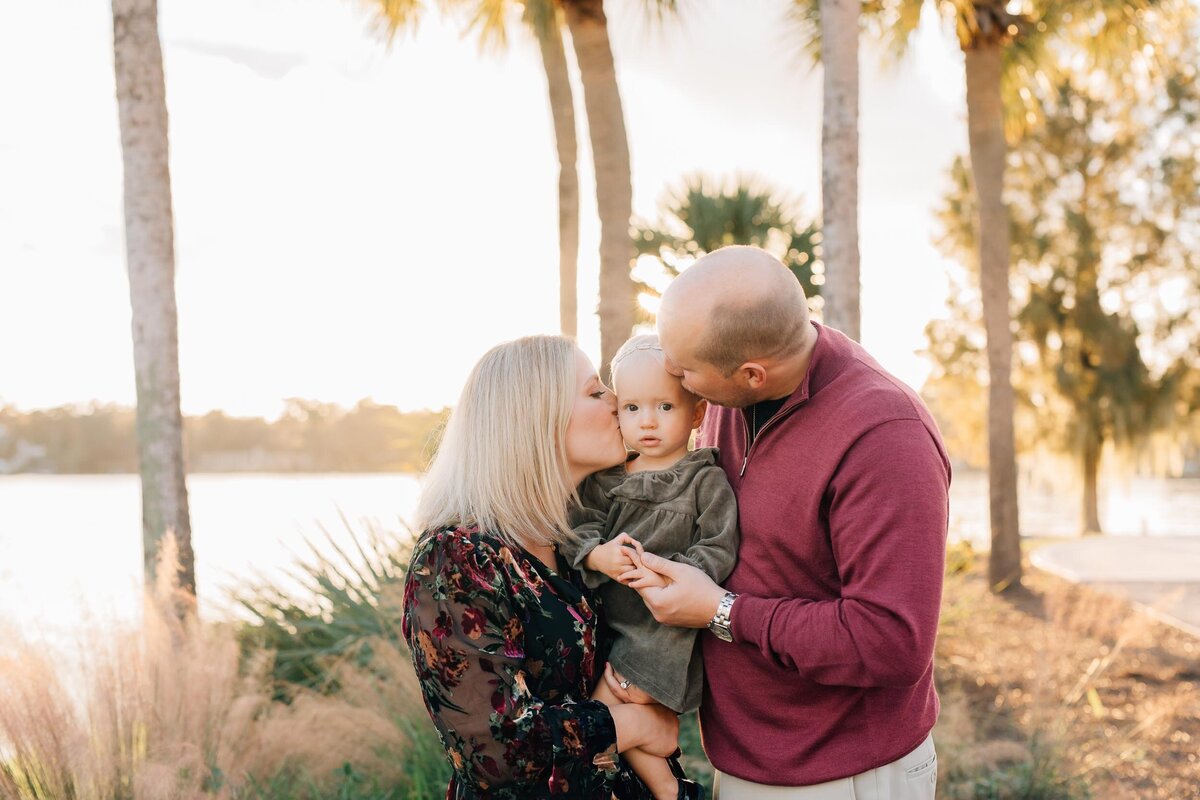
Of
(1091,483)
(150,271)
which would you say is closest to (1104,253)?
(1091,483)

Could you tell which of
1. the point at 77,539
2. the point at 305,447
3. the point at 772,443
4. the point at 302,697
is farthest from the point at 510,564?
the point at 305,447

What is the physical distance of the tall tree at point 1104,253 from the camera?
72.4ft

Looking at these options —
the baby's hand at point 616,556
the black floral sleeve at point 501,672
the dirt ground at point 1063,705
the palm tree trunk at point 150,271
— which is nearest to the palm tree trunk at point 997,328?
the dirt ground at point 1063,705

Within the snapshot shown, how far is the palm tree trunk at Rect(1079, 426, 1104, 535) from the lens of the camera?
76.6 ft

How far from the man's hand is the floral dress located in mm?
207

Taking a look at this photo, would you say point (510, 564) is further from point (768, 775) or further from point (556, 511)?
point (768, 775)

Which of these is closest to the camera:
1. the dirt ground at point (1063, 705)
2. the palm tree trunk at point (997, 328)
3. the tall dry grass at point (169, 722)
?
the tall dry grass at point (169, 722)

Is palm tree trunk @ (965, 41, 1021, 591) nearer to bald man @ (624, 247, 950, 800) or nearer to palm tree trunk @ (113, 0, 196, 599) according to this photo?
palm tree trunk @ (113, 0, 196, 599)

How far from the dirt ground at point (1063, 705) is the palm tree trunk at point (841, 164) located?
254 centimetres

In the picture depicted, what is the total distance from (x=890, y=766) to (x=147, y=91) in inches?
231

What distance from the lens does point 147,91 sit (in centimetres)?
624

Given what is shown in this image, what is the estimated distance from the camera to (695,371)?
2.37 meters

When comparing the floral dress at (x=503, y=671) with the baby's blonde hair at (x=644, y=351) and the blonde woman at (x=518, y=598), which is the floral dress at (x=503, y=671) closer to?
the blonde woman at (x=518, y=598)

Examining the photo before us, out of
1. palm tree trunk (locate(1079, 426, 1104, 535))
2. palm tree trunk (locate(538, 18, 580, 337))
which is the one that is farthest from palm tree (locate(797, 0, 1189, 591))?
palm tree trunk (locate(1079, 426, 1104, 535))
